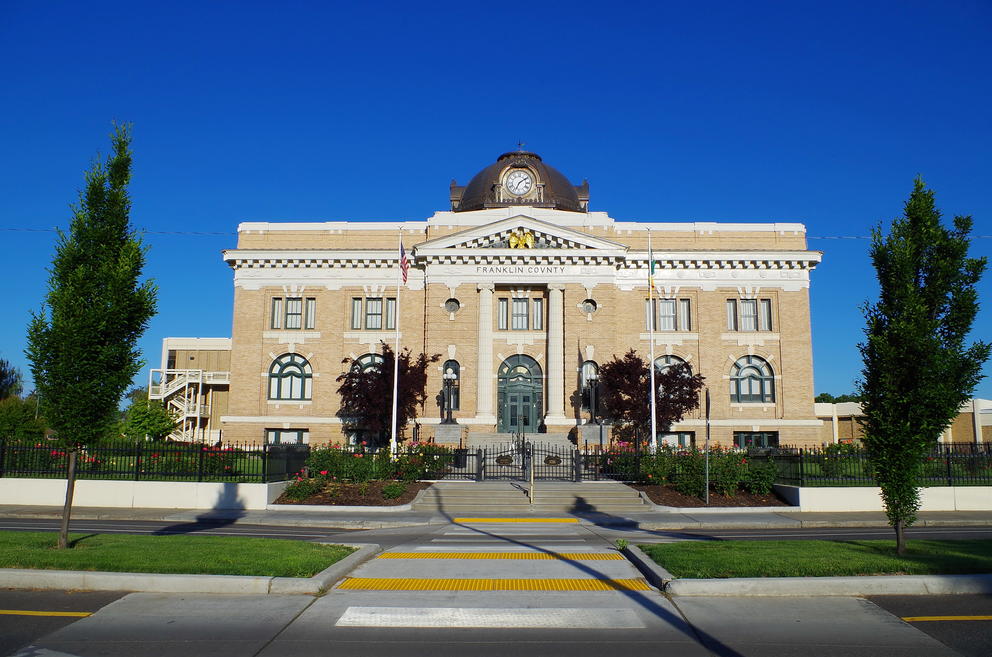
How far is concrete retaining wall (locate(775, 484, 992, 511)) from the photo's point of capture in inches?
880

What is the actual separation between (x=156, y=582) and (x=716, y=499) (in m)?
18.5

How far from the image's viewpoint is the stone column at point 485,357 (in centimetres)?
3942

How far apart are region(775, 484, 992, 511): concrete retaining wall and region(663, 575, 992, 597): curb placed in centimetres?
1321

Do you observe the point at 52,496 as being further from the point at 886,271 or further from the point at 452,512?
the point at 886,271

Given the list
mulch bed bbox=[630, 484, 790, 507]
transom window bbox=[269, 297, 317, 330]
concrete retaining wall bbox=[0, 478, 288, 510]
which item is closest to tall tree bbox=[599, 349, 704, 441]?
mulch bed bbox=[630, 484, 790, 507]

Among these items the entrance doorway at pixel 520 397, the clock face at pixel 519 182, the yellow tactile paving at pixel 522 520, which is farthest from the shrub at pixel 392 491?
the clock face at pixel 519 182

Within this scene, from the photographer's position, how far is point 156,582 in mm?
9633

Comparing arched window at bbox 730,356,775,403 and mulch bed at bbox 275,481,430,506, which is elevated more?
arched window at bbox 730,356,775,403

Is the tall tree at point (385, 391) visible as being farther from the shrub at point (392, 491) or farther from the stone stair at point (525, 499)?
the shrub at point (392, 491)

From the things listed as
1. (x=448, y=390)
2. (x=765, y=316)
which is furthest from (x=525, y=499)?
(x=765, y=316)

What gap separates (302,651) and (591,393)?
31397 millimetres

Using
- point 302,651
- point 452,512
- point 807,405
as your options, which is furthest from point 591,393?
point 302,651

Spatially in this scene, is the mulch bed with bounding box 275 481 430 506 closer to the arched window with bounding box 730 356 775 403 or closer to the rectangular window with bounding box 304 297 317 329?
the rectangular window with bounding box 304 297 317 329

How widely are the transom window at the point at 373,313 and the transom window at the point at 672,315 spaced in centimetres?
1490
